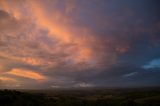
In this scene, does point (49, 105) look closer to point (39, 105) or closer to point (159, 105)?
point (39, 105)

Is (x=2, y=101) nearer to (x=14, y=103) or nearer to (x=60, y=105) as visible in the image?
(x=14, y=103)

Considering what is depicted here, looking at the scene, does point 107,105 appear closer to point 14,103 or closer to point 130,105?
point 130,105

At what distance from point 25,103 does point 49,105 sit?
476 cm

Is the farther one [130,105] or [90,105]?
[130,105]

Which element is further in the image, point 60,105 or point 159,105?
point 159,105

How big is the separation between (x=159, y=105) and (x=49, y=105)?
26242 millimetres

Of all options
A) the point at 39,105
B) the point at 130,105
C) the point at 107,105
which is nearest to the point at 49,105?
the point at 39,105

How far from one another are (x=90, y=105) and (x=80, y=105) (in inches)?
74.9

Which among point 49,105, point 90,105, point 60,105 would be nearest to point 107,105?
point 90,105

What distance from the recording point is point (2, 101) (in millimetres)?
35031

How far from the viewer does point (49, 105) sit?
120 feet

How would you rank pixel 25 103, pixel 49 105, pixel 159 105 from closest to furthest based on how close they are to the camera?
pixel 25 103 → pixel 49 105 → pixel 159 105

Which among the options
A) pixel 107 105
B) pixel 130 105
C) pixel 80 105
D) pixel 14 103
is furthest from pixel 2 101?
pixel 130 105

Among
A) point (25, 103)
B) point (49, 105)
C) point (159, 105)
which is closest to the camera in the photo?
point (25, 103)
